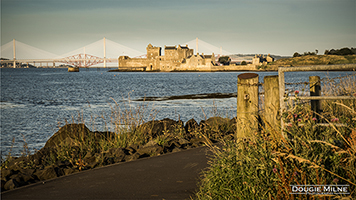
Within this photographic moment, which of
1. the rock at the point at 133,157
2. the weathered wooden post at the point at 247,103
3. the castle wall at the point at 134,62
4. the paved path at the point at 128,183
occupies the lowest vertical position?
the paved path at the point at 128,183

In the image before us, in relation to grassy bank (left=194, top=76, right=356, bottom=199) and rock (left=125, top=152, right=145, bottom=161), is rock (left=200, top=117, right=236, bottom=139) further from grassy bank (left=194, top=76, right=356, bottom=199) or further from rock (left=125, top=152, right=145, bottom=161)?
grassy bank (left=194, top=76, right=356, bottom=199)

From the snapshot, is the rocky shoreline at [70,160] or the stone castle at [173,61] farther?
the stone castle at [173,61]

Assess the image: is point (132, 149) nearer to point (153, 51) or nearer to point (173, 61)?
point (173, 61)

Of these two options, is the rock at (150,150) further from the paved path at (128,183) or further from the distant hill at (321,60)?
the distant hill at (321,60)

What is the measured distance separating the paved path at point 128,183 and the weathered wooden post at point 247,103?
1132 mm

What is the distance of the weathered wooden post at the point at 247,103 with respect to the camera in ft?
16.6

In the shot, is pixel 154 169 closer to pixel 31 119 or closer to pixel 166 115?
pixel 166 115

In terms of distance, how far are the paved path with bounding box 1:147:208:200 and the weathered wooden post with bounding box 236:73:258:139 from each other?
3.72 ft

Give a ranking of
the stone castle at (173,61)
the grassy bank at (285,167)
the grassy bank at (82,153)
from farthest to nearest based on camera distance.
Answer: the stone castle at (173,61), the grassy bank at (82,153), the grassy bank at (285,167)

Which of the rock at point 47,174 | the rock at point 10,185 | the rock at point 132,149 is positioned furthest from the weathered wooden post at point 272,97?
the rock at point 10,185

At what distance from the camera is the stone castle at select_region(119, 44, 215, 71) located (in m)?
140

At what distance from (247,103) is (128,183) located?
2.17m

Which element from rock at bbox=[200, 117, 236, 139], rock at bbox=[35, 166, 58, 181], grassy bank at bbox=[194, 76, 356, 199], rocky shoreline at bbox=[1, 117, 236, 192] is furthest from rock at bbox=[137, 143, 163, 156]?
grassy bank at bbox=[194, 76, 356, 199]

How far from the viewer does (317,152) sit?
374 centimetres
